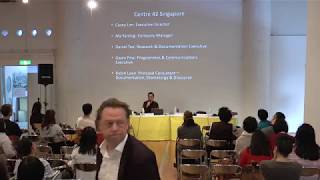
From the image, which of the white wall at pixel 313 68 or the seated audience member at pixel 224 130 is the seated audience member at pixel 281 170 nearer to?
the seated audience member at pixel 224 130

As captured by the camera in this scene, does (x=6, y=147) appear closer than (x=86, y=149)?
No

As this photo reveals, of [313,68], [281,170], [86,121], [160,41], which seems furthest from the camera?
[160,41]

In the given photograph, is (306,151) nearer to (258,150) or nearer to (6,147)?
(258,150)

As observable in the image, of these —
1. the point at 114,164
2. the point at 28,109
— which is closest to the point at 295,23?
the point at 28,109

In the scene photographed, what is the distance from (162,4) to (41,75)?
3.87m

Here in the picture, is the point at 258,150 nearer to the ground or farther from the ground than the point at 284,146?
nearer to the ground

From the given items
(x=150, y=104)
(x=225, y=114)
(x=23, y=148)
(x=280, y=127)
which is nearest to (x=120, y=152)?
(x=23, y=148)

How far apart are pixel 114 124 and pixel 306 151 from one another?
3.38m

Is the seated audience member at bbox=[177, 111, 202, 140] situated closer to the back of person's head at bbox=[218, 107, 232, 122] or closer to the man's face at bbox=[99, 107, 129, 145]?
the back of person's head at bbox=[218, 107, 232, 122]

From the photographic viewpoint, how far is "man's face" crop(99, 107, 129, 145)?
1899 mm

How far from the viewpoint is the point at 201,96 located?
1258 cm

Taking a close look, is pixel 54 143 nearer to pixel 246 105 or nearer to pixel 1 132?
pixel 1 132

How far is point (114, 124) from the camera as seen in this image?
1.90 m

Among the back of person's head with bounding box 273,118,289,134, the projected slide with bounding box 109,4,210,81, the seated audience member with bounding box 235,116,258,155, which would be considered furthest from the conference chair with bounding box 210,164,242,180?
the projected slide with bounding box 109,4,210,81
